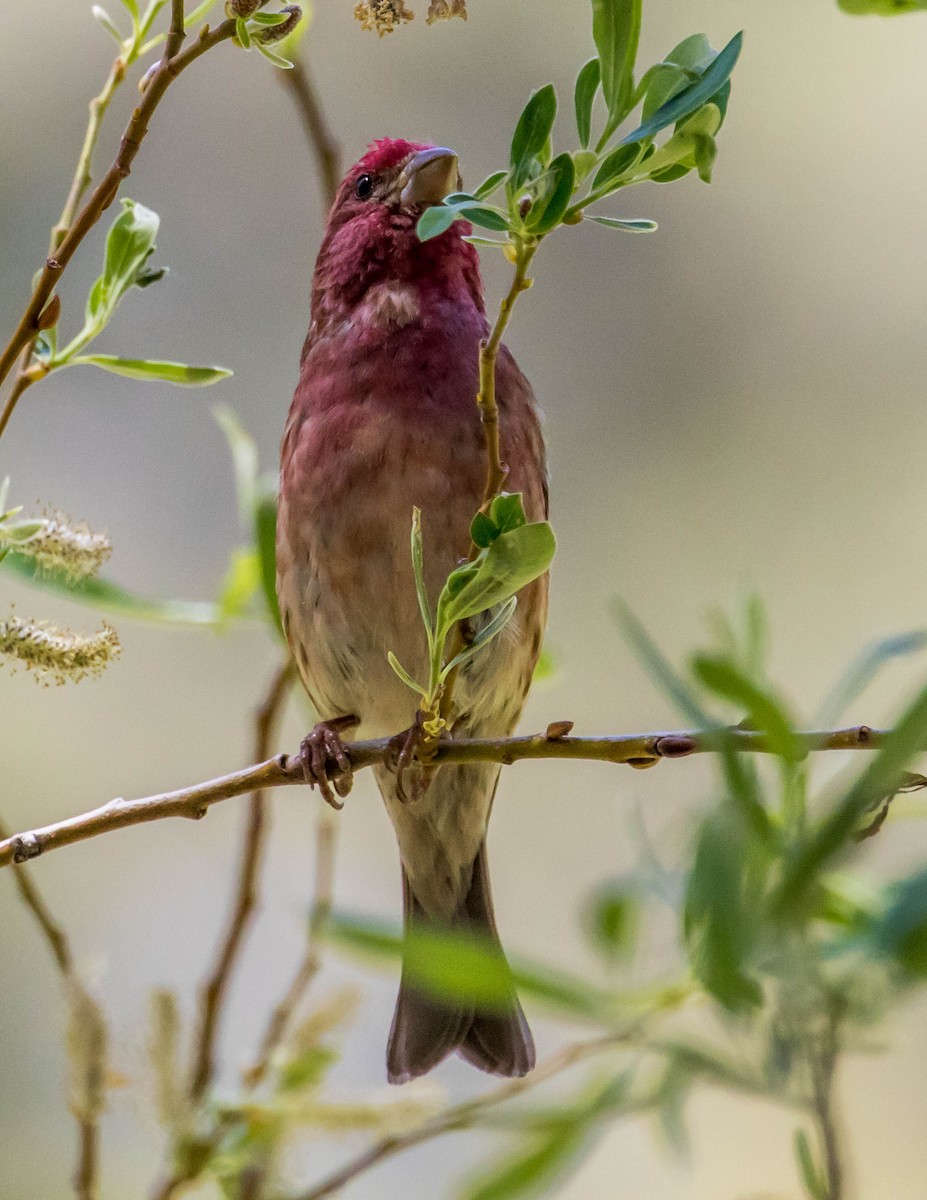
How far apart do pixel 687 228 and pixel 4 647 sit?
2839 mm

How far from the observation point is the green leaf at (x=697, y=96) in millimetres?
729

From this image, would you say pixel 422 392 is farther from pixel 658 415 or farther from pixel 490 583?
pixel 658 415

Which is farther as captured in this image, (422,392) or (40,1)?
(40,1)

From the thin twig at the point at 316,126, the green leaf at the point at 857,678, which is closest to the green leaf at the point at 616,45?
the green leaf at the point at 857,678

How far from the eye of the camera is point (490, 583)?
865mm

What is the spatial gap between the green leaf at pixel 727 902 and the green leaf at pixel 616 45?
398 millimetres

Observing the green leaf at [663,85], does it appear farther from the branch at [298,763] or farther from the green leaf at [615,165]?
the branch at [298,763]

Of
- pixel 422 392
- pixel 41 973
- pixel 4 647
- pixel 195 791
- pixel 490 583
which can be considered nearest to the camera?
pixel 490 583

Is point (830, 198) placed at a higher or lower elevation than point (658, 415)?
higher

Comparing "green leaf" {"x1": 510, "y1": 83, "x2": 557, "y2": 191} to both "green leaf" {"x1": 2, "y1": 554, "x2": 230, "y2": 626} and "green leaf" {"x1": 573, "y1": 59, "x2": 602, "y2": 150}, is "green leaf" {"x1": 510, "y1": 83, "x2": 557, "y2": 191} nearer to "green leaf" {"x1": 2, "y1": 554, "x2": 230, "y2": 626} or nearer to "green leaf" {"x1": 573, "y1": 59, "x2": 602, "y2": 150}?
"green leaf" {"x1": 573, "y1": 59, "x2": 602, "y2": 150}

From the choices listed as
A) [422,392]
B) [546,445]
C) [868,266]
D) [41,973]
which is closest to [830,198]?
[868,266]

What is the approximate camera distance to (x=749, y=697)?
542mm

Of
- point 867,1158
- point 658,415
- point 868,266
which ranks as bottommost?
point 867,1158

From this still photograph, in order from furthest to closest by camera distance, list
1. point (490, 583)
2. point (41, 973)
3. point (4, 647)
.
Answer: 1. point (41, 973)
2. point (4, 647)
3. point (490, 583)
